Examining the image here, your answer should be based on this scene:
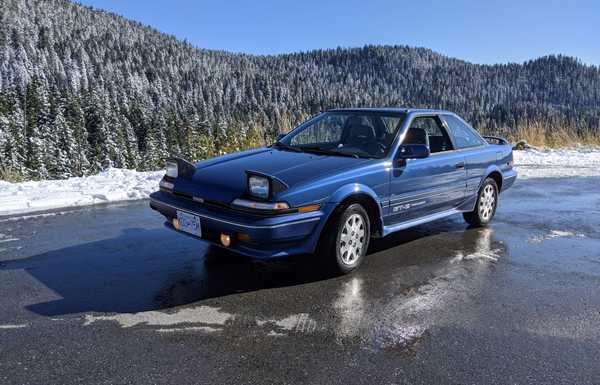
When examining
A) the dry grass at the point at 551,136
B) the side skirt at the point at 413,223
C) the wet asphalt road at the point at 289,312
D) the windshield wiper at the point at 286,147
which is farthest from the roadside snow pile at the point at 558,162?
the windshield wiper at the point at 286,147

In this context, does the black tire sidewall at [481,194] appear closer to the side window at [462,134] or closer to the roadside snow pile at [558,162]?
the side window at [462,134]

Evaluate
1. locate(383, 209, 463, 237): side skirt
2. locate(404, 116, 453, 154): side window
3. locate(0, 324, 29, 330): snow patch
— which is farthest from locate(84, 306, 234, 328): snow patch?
locate(404, 116, 453, 154): side window

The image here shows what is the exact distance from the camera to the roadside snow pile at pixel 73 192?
7094 mm

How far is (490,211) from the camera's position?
22.2 ft

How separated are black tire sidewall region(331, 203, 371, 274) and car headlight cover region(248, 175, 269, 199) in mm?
790

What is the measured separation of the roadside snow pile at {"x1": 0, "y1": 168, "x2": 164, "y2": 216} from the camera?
7.09 metres

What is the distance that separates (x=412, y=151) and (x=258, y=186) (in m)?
1.83

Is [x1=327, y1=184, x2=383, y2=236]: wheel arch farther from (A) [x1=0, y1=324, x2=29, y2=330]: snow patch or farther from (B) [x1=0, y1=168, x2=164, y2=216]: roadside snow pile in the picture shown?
(B) [x1=0, y1=168, x2=164, y2=216]: roadside snow pile

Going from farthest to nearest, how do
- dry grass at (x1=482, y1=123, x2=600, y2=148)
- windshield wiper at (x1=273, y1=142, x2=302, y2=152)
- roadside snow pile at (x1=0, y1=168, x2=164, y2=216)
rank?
dry grass at (x1=482, y1=123, x2=600, y2=148) < roadside snow pile at (x1=0, y1=168, x2=164, y2=216) < windshield wiper at (x1=273, y1=142, x2=302, y2=152)

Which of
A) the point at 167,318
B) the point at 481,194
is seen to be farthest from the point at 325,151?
the point at 481,194

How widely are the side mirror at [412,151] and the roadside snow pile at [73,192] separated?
16.5 ft

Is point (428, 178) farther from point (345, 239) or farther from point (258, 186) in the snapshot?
point (258, 186)

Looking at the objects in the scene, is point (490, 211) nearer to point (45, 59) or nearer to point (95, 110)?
point (95, 110)

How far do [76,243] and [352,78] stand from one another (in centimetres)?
16317
